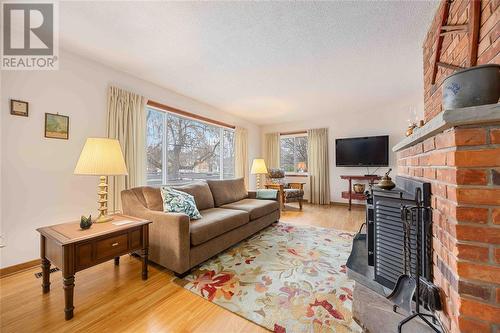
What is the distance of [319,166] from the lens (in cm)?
534

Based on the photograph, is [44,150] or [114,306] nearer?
[114,306]

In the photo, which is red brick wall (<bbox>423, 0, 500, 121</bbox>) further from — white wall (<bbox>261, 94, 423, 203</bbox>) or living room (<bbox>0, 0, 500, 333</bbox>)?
white wall (<bbox>261, 94, 423, 203</bbox>)


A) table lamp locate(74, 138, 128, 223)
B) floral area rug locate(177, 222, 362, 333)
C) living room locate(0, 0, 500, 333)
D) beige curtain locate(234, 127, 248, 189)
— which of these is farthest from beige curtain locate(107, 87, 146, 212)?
beige curtain locate(234, 127, 248, 189)

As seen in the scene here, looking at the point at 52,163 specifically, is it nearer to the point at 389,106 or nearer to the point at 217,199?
the point at 217,199

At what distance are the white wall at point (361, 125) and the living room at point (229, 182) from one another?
104cm

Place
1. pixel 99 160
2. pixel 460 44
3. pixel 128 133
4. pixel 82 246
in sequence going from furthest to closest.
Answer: pixel 128 133
pixel 99 160
pixel 82 246
pixel 460 44

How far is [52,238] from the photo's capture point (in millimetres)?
1464

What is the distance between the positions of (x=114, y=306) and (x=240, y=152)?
13.6ft

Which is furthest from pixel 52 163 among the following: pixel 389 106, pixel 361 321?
pixel 389 106

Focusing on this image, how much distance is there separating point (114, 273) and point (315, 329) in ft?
6.10

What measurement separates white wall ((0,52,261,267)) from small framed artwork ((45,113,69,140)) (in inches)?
1.7

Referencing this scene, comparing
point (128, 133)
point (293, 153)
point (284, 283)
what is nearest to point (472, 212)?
point (284, 283)

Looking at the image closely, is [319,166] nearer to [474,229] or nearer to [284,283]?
[284,283]

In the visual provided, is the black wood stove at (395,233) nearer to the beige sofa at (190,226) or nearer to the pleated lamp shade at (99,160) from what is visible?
the beige sofa at (190,226)
